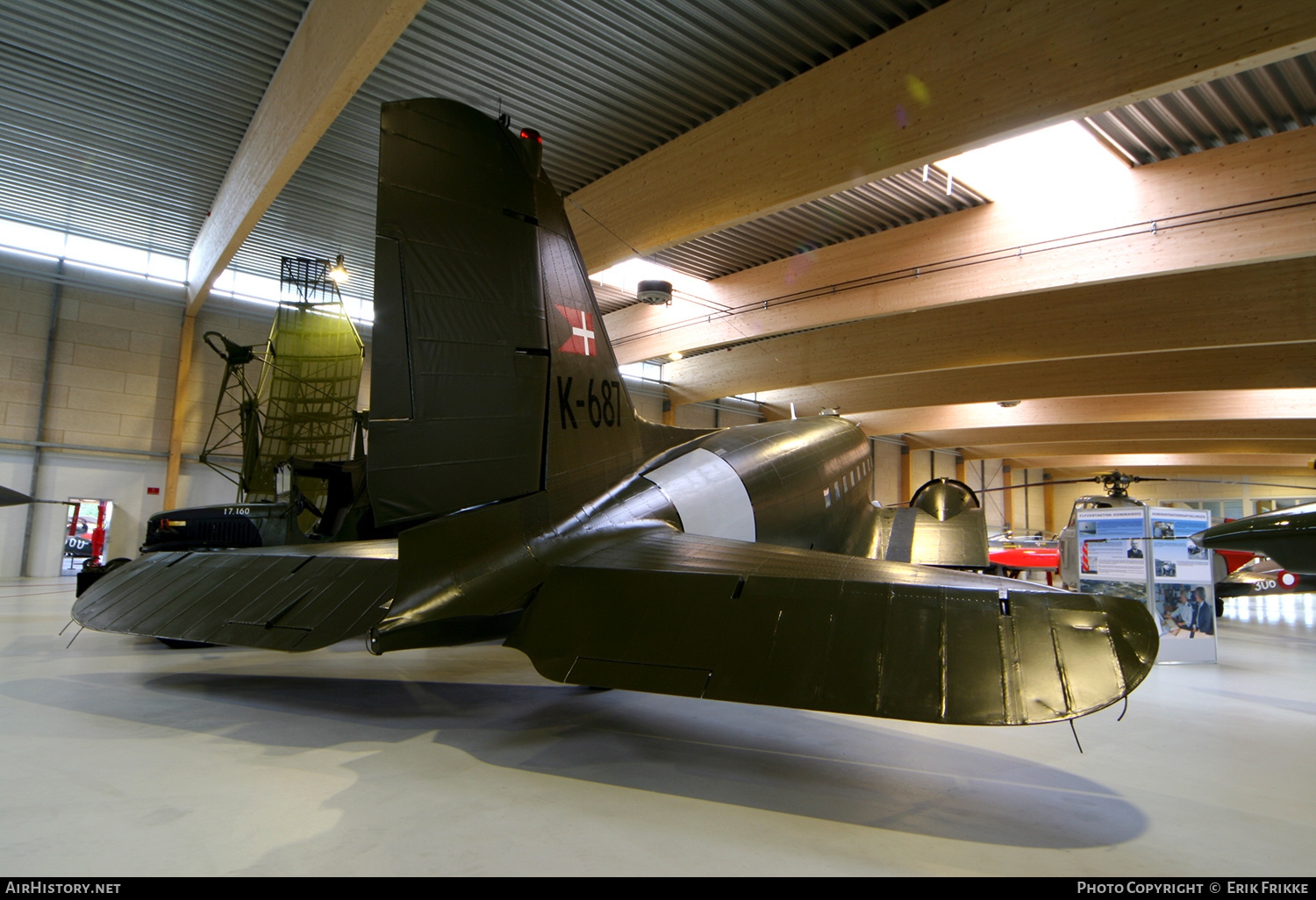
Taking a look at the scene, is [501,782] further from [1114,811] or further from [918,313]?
[918,313]

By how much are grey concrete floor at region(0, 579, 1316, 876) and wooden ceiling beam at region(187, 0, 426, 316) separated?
6.82 metres

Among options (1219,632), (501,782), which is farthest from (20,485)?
(1219,632)

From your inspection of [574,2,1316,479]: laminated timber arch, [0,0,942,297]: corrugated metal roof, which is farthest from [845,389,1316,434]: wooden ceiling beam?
[0,0,942,297]: corrugated metal roof

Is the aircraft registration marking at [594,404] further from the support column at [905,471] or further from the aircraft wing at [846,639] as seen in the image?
the support column at [905,471]

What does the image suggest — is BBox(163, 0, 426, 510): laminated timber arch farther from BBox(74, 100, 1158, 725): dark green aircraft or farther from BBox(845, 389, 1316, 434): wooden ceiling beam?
BBox(845, 389, 1316, 434): wooden ceiling beam

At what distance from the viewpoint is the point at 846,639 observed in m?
3.40

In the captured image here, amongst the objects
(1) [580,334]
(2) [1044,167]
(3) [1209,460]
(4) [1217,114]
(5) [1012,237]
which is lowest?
(1) [580,334]

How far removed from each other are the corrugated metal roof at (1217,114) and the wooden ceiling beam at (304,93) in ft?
31.3

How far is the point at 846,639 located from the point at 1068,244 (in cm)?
1222

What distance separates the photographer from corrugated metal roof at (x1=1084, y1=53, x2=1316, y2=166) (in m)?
9.32

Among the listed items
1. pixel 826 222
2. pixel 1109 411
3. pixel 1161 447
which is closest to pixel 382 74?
pixel 826 222

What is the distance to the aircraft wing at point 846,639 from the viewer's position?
298cm

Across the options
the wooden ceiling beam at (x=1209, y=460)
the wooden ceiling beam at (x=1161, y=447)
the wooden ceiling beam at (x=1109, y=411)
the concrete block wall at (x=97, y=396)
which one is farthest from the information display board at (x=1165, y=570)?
the wooden ceiling beam at (x=1209, y=460)

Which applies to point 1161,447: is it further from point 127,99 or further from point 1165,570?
point 127,99
